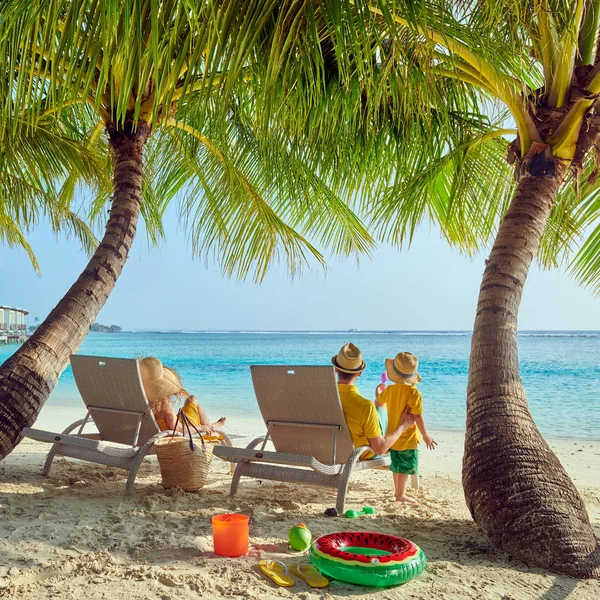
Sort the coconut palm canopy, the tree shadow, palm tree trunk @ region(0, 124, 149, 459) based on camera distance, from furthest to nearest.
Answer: palm tree trunk @ region(0, 124, 149, 459) < the coconut palm canopy < the tree shadow

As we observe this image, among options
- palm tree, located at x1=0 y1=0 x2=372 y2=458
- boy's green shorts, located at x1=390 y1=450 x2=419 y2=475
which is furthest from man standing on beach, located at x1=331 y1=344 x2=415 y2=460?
palm tree, located at x1=0 y1=0 x2=372 y2=458

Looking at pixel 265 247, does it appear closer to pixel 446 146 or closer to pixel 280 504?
pixel 446 146

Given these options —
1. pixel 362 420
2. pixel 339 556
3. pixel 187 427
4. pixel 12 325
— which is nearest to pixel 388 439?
pixel 362 420

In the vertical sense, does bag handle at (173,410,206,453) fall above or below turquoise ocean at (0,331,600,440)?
above

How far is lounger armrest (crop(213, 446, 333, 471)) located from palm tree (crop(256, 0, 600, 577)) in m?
0.82

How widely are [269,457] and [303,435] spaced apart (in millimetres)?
349

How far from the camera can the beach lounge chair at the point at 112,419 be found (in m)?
4.03

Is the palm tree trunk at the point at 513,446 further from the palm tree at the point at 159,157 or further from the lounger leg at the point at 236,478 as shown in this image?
the palm tree at the point at 159,157

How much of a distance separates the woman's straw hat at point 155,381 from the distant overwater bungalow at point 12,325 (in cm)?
4838

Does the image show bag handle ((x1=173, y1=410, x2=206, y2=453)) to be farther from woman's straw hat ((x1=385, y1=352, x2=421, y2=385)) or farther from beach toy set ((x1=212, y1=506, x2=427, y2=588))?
woman's straw hat ((x1=385, y1=352, x2=421, y2=385))

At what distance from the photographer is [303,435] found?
409 centimetres

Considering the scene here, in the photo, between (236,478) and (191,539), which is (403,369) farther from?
(191,539)

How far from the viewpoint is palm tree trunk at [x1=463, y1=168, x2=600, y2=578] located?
3.07m

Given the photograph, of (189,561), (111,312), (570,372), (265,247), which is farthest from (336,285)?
(189,561)
